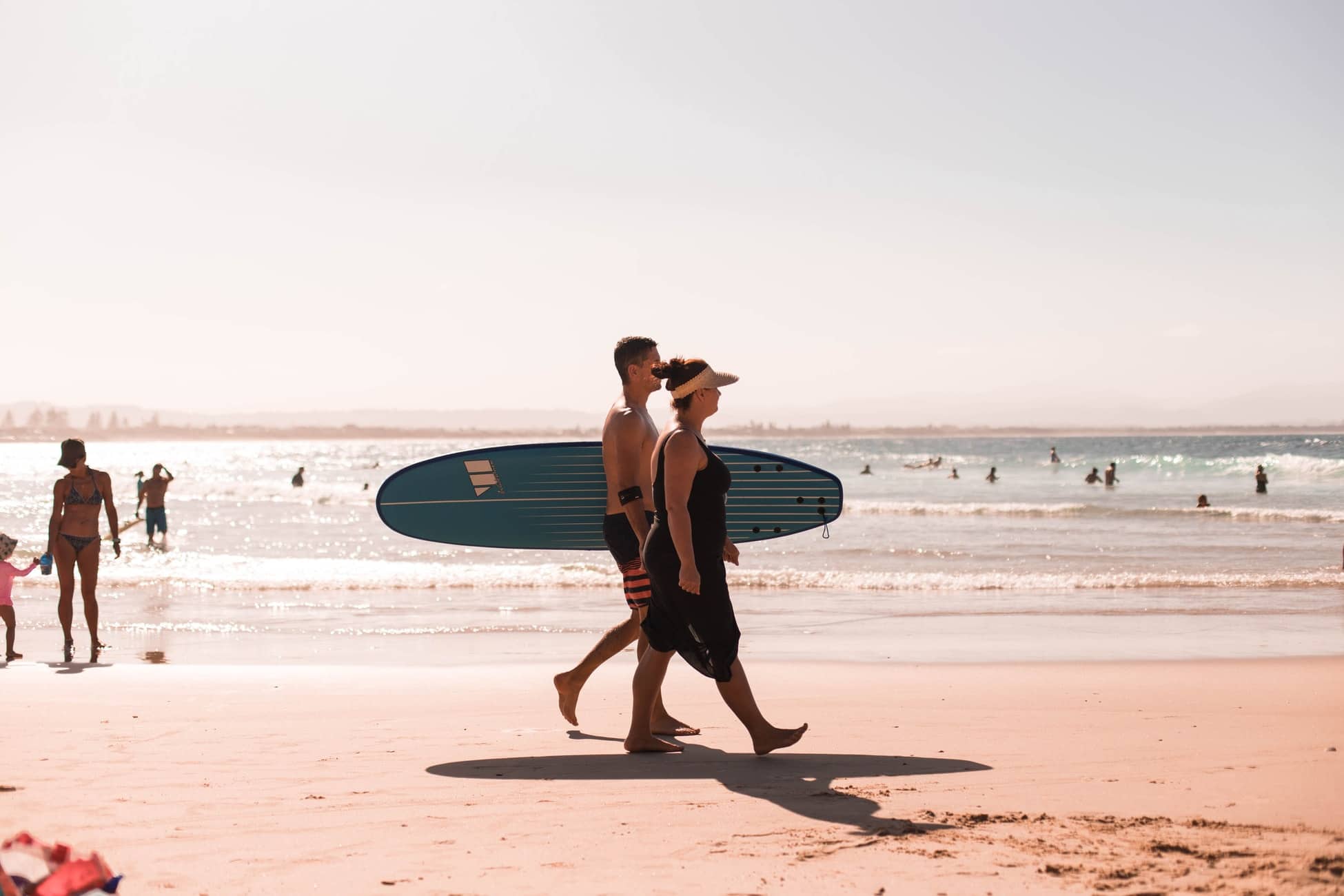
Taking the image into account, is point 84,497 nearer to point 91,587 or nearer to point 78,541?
point 78,541

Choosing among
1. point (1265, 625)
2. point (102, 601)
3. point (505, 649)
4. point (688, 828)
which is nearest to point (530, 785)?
point (688, 828)

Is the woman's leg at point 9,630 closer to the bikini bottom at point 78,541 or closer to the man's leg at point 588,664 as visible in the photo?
the bikini bottom at point 78,541

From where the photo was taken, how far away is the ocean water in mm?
8422

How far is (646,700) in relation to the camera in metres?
4.60

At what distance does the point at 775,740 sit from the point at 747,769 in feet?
0.65

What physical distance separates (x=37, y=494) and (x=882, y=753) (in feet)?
139

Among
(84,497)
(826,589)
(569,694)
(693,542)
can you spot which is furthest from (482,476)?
(826,589)

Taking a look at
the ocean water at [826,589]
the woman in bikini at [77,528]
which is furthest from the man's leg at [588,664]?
the woman in bikini at [77,528]

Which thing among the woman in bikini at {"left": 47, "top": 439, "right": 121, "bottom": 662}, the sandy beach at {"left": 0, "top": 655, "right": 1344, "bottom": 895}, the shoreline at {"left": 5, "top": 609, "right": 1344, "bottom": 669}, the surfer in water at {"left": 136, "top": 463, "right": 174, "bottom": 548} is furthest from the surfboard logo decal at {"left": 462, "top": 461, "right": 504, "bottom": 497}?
the surfer in water at {"left": 136, "top": 463, "right": 174, "bottom": 548}

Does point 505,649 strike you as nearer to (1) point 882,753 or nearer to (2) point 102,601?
(1) point 882,753

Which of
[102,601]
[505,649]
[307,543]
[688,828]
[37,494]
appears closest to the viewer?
[688,828]

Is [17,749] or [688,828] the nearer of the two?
[688,828]

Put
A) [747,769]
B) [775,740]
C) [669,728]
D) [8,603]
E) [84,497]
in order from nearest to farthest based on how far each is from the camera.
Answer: [747,769] → [775,740] → [669,728] → [84,497] → [8,603]

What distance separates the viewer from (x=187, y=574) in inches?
548
